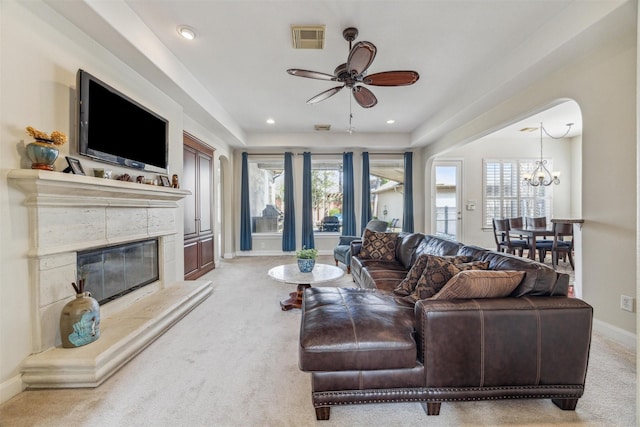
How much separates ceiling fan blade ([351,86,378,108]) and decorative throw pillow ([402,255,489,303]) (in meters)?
1.94

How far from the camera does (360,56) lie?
2.41m

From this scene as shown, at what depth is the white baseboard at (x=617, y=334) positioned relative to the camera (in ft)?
7.73

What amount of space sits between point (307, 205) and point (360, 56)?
4.73 meters

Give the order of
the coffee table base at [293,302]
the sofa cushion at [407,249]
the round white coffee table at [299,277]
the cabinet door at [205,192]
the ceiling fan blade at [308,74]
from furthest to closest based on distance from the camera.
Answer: the cabinet door at [205,192]
the sofa cushion at [407,249]
the coffee table base at [293,302]
the round white coffee table at [299,277]
the ceiling fan blade at [308,74]

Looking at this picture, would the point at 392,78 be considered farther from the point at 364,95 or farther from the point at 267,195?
the point at 267,195

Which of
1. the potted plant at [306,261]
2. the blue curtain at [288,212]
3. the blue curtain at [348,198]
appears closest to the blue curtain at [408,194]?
the blue curtain at [348,198]

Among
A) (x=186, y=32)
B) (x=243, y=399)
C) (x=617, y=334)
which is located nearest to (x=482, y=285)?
(x=243, y=399)

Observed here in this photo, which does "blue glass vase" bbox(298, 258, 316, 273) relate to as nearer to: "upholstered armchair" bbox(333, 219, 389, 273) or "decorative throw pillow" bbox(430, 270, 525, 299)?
"upholstered armchair" bbox(333, 219, 389, 273)

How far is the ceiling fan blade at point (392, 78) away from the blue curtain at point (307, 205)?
4.21 m

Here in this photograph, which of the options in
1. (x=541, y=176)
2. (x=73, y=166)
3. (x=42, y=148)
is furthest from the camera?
(x=541, y=176)

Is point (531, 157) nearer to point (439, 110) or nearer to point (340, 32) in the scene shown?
point (439, 110)

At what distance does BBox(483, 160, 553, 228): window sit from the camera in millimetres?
7066

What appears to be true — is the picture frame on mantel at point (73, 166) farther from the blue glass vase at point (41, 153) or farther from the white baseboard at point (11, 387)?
the white baseboard at point (11, 387)

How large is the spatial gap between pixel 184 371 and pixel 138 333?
0.59 metres
